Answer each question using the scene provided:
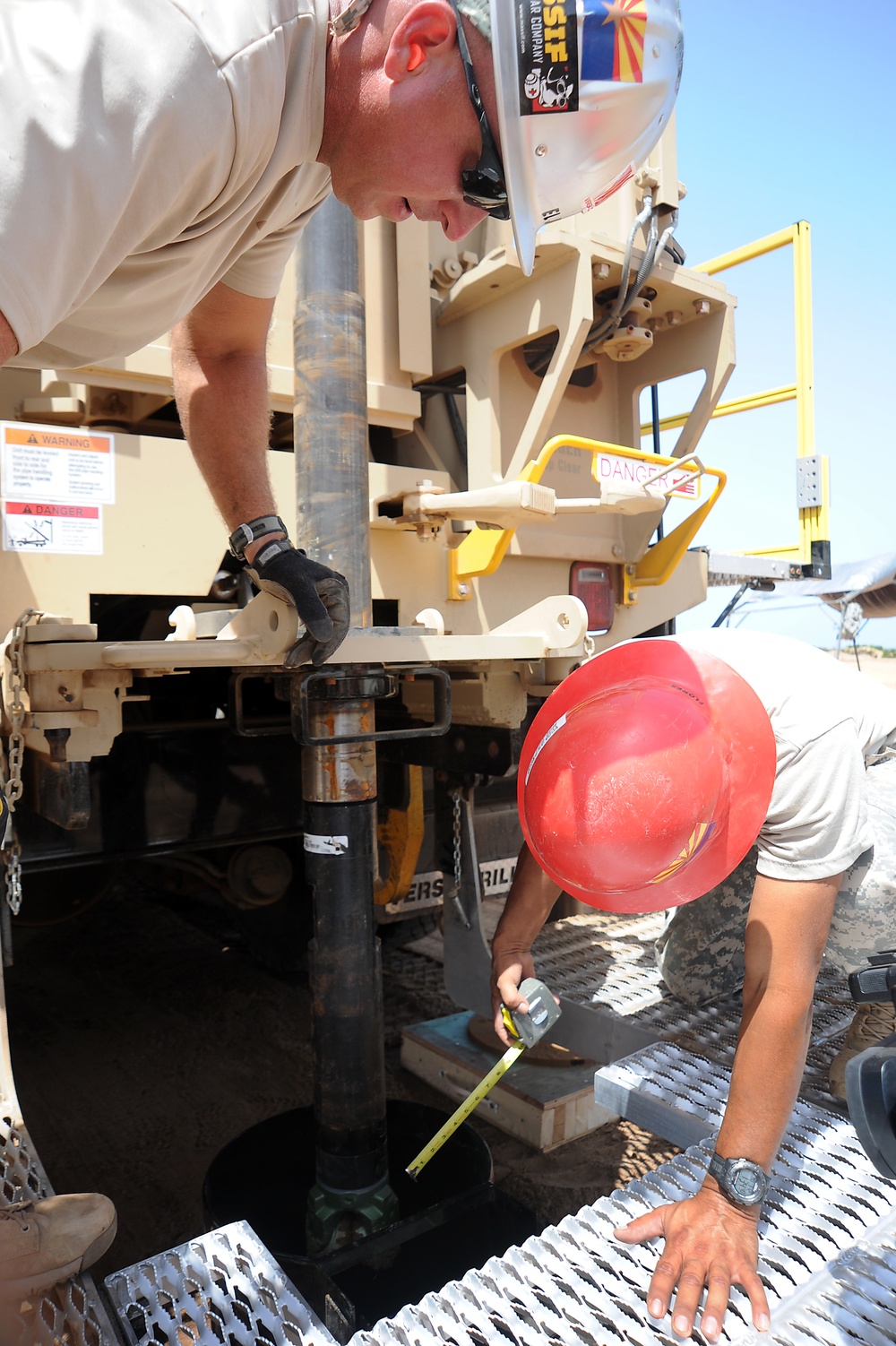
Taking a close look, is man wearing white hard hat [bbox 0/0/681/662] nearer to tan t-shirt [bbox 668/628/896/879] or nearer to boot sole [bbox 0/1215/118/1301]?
tan t-shirt [bbox 668/628/896/879]

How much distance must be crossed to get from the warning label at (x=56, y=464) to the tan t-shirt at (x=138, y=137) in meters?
1.00

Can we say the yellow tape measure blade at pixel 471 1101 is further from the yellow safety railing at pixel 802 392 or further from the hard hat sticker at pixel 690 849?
the yellow safety railing at pixel 802 392

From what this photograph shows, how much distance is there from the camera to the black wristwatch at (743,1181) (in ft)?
4.80

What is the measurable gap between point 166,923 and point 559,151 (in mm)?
4324

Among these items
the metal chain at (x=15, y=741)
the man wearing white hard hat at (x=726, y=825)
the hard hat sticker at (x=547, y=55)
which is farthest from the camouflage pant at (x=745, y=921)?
the metal chain at (x=15, y=741)

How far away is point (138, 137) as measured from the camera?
0.95m

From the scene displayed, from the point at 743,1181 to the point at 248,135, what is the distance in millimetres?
1689

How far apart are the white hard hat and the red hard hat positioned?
76cm

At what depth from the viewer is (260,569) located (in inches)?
72.7

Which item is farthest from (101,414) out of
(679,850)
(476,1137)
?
(476,1137)

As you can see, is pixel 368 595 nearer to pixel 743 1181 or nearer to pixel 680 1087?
pixel 680 1087

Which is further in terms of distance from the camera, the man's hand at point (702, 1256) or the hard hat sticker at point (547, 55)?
the man's hand at point (702, 1256)

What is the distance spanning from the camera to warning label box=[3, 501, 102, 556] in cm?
220

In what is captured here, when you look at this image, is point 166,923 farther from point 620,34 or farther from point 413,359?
point 620,34
